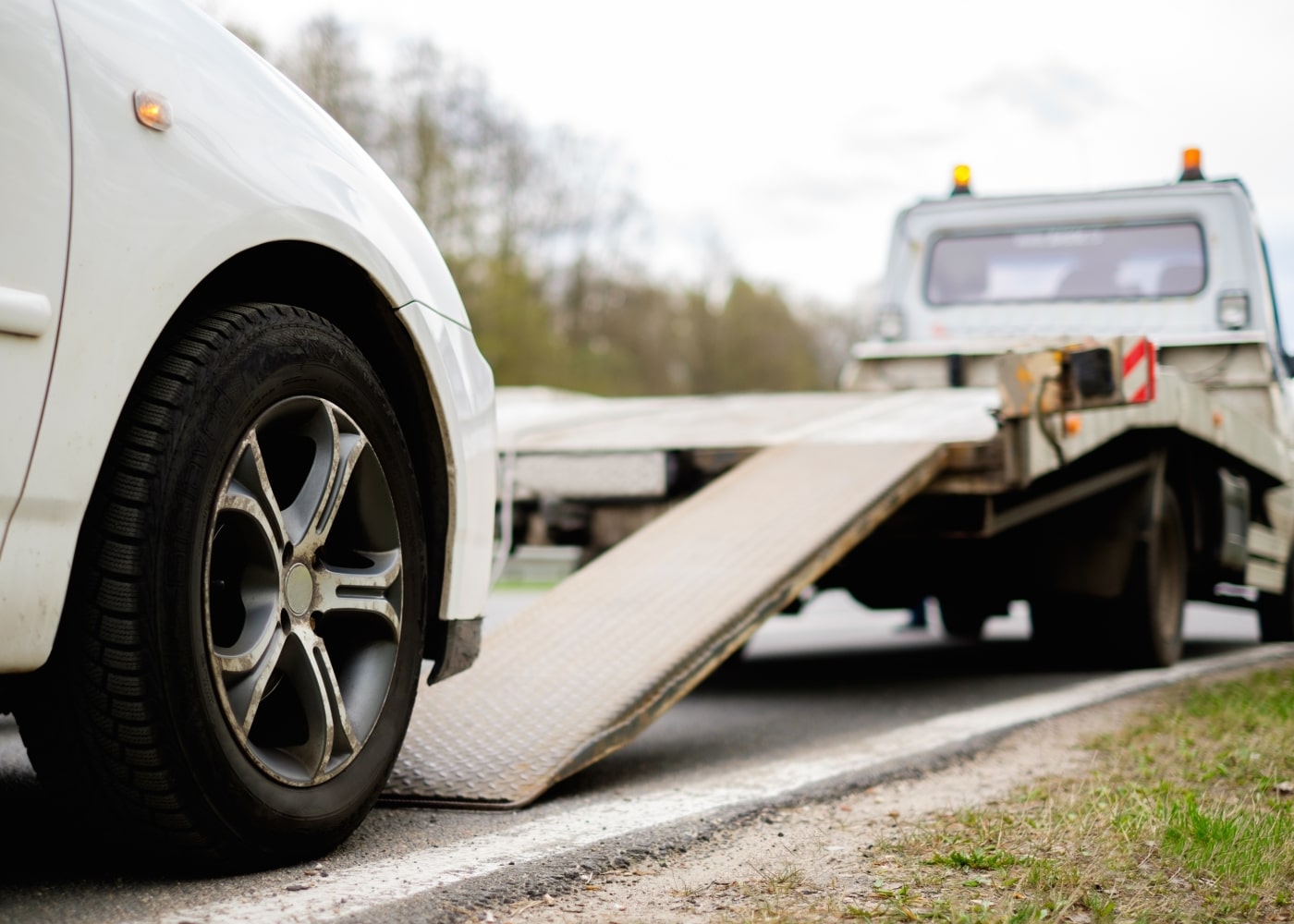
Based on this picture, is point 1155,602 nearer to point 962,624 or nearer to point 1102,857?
point 962,624

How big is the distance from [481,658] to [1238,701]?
268 centimetres

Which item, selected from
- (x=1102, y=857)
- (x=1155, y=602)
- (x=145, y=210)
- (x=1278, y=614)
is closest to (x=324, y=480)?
(x=145, y=210)

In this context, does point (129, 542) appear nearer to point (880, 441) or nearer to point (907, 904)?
point (907, 904)

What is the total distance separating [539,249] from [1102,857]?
29398mm

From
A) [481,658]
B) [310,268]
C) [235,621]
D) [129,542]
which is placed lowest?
[481,658]

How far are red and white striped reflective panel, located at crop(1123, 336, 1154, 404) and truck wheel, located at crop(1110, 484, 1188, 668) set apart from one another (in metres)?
1.23

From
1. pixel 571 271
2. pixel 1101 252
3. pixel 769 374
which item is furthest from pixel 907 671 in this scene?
pixel 769 374

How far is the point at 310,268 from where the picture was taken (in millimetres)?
2605

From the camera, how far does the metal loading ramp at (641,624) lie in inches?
128

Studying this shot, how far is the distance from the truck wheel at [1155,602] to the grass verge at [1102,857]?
8.11 feet

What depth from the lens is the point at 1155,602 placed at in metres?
6.20

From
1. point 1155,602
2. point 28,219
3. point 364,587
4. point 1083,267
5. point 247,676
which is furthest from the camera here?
point 1083,267

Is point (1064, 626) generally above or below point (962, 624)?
above

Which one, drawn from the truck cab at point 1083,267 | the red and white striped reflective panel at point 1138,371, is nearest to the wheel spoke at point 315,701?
the red and white striped reflective panel at point 1138,371
